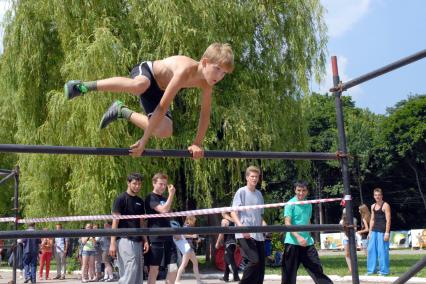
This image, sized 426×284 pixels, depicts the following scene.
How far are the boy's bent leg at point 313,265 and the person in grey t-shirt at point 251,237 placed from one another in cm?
59

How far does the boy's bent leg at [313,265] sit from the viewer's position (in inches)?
327

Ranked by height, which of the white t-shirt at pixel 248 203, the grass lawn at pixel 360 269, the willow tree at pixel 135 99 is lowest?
the grass lawn at pixel 360 269

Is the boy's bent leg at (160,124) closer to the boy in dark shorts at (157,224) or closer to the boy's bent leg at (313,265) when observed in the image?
the boy in dark shorts at (157,224)

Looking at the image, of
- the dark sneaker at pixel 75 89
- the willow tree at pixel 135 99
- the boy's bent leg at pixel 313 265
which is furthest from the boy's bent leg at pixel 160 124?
the willow tree at pixel 135 99

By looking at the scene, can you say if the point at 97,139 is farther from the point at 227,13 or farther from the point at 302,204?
the point at 302,204

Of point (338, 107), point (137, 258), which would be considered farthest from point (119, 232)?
point (137, 258)

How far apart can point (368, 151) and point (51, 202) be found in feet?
117

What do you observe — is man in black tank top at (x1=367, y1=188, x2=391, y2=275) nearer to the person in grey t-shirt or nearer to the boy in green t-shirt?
the boy in green t-shirt

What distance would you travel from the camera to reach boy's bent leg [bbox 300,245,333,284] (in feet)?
27.2

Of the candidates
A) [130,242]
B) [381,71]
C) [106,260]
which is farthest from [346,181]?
[106,260]

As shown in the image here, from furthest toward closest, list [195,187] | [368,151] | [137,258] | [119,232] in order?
[368,151]
[195,187]
[137,258]
[119,232]

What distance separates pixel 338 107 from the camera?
4707 millimetres

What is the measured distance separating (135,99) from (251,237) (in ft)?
31.6

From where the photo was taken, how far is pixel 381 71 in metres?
4.54
